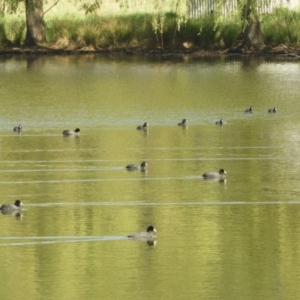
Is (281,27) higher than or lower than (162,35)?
higher

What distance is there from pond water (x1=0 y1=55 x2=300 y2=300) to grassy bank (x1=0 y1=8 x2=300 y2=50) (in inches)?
552

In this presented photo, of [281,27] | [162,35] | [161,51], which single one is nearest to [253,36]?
[281,27]

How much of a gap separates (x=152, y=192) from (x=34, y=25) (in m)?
34.8

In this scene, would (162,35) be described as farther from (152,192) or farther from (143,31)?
(152,192)

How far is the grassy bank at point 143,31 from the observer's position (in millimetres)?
52156

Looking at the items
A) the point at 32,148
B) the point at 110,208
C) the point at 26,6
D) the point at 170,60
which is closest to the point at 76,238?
the point at 110,208

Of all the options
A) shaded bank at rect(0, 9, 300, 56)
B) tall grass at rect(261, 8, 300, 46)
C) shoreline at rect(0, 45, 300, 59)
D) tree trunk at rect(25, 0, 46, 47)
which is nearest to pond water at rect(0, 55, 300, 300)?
shoreline at rect(0, 45, 300, 59)

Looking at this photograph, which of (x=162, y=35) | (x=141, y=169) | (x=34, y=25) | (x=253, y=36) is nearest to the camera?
(x=141, y=169)

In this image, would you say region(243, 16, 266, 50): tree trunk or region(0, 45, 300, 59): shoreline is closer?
region(0, 45, 300, 59): shoreline

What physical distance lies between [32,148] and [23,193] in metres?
5.35

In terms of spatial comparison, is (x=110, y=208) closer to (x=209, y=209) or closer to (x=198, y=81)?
(x=209, y=209)

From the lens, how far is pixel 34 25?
54.1 m

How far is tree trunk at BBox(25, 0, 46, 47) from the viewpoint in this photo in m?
54.0

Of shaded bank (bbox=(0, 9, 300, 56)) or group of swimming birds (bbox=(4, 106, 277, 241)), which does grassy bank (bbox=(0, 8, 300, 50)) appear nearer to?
shaded bank (bbox=(0, 9, 300, 56))
